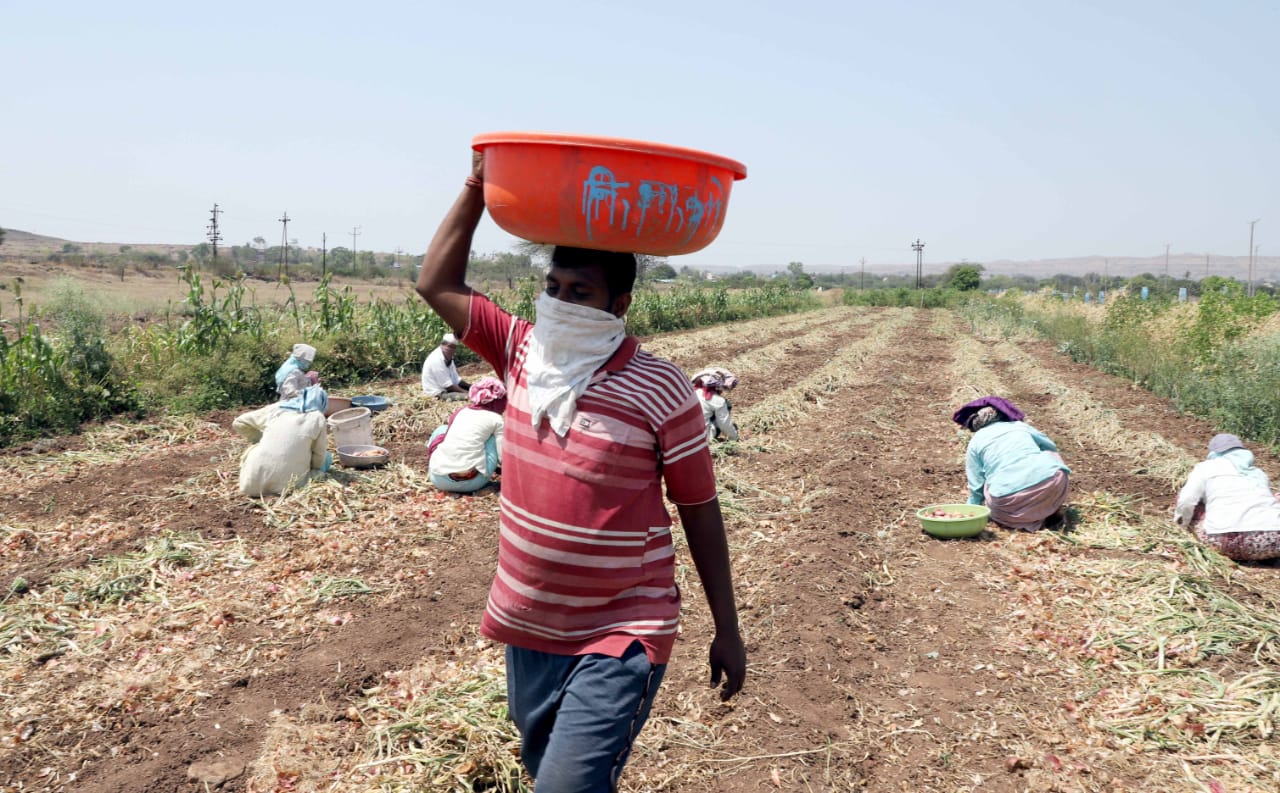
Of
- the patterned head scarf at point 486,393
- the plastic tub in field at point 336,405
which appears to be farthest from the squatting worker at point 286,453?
the plastic tub in field at point 336,405

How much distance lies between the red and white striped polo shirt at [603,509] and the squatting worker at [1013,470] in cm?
494

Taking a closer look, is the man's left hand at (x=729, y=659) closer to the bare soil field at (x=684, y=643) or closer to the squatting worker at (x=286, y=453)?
the bare soil field at (x=684, y=643)

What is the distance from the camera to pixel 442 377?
10.6 metres

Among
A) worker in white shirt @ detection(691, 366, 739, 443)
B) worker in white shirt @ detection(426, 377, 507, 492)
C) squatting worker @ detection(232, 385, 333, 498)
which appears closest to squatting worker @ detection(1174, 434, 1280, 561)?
worker in white shirt @ detection(691, 366, 739, 443)

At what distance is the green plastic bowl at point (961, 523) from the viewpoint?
6.18 meters

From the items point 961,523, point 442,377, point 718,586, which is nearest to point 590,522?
point 718,586

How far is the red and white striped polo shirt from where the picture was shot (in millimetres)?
1862

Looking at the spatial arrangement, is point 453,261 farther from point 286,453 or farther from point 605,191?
point 286,453

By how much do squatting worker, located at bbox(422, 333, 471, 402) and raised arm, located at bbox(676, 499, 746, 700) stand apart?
348 inches

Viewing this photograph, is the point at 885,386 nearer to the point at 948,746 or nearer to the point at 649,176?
the point at 948,746

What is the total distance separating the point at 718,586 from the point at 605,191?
0.95 m

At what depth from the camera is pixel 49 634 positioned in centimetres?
458

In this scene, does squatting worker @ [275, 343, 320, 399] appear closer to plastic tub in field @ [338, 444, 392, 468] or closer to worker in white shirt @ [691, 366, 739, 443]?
plastic tub in field @ [338, 444, 392, 468]

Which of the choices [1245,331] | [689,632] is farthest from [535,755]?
[1245,331]
